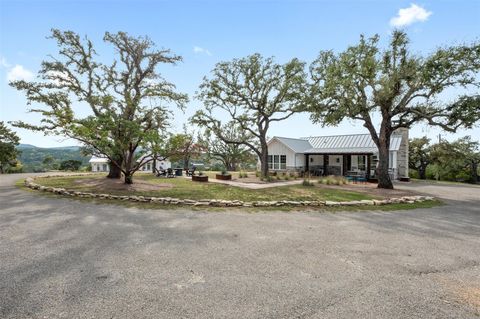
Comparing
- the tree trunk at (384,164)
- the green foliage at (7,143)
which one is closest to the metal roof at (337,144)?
the tree trunk at (384,164)

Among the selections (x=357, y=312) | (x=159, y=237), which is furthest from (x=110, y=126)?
(x=357, y=312)

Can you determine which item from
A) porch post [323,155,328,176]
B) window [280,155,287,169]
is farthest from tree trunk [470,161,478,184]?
window [280,155,287,169]

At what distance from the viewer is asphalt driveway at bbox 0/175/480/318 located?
9.72 ft

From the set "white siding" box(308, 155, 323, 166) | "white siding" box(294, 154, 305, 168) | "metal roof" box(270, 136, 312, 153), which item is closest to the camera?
"white siding" box(294, 154, 305, 168)

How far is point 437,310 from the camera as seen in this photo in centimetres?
295

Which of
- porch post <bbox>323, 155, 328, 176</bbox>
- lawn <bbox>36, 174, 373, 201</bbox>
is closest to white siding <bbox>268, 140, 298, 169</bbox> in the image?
porch post <bbox>323, 155, 328, 176</bbox>

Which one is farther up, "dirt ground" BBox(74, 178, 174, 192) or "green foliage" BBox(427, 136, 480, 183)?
"green foliage" BBox(427, 136, 480, 183)

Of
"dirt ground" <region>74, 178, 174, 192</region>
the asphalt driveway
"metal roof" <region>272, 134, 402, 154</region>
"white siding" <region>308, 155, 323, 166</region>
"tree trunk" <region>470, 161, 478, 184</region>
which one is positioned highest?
"metal roof" <region>272, 134, 402, 154</region>

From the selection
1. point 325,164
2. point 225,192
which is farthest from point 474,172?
point 225,192

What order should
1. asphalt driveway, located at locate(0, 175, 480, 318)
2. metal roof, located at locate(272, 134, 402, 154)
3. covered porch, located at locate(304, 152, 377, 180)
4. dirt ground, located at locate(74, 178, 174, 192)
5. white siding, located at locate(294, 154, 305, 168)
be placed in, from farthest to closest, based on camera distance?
white siding, located at locate(294, 154, 305, 168)
covered porch, located at locate(304, 152, 377, 180)
metal roof, located at locate(272, 134, 402, 154)
dirt ground, located at locate(74, 178, 174, 192)
asphalt driveway, located at locate(0, 175, 480, 318)

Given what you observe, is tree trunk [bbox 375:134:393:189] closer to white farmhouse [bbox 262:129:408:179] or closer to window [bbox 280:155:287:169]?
white farmhouse [bbox 262:129:408:179]

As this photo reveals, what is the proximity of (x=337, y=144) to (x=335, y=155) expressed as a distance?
1353mm

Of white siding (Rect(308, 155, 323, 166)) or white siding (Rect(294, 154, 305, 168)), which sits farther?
white siding (Rect(308, 155, 323, 166))

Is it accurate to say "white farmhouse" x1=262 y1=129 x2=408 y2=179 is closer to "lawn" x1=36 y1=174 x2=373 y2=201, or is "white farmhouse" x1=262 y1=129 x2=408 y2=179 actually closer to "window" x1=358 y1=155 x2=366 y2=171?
"window" x1=358 y1=155 x2=366 y2=171
